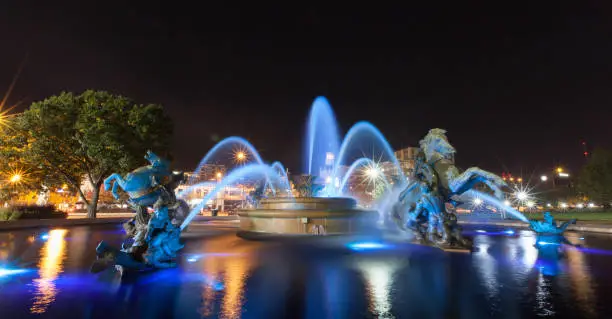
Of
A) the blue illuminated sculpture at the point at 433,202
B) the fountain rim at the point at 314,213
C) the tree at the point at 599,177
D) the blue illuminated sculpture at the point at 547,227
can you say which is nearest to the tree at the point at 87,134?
the fountain rim at the point at 314,213

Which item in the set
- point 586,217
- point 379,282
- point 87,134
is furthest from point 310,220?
point 586,217

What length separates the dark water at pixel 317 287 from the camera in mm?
6137

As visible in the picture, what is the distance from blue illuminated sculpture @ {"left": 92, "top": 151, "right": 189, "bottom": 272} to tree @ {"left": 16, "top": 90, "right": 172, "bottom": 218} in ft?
87.2

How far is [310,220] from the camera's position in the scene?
65.1 ft

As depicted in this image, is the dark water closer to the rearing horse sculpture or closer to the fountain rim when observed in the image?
the rearing horse sculpture

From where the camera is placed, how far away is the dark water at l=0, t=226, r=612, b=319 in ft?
20.1

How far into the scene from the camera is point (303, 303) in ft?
21.6

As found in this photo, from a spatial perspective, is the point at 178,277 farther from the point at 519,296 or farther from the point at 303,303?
the point at 519,296

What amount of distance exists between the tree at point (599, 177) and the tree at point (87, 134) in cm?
7182

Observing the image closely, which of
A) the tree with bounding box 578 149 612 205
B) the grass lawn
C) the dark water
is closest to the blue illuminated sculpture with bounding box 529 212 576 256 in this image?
the dark water

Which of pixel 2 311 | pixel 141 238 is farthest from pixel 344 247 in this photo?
pixel 2 311

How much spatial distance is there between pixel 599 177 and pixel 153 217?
7438cm

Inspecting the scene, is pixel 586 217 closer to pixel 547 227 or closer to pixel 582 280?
pixel 547 227

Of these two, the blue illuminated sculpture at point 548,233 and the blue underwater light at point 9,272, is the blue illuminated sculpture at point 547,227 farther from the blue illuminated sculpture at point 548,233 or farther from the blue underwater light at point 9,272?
the blue underwater light at point 9,272
